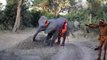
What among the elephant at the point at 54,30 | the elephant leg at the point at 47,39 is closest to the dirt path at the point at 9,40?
the elephant leg at the point at 47,39

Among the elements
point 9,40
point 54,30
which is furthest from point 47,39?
point 9,40

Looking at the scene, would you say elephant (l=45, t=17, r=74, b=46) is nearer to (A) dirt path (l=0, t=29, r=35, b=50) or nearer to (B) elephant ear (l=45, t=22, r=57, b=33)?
(B) elephant ear (l=45, t=22, r=57, b=33)

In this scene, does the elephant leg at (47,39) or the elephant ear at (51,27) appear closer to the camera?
the elephant leg at (47,39)

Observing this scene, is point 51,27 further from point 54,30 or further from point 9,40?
point 9,40

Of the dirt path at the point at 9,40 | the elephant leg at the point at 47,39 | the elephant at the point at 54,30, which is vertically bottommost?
the dirt path at the point at 9,40

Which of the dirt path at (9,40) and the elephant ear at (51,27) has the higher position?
the elephant ear at (51,27)

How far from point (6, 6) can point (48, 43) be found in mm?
14486

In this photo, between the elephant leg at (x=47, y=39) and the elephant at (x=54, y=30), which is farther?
the elephant at (x=54, y=30)

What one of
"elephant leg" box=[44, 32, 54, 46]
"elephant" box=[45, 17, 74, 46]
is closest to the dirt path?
"elephant leg" box=[44, 32, 54, 46]

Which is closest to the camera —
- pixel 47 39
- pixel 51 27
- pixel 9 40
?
pixel 51 27

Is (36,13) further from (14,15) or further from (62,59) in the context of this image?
(62,59)

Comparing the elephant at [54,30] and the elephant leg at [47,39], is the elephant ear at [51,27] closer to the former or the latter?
the elephant at [54,30]

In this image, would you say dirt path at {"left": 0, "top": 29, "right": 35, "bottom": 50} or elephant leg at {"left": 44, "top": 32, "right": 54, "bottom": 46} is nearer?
elephant leg at {"left": 44, "top": 32, "right": 54, "bottom": 46}

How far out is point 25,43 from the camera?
13.6 m
